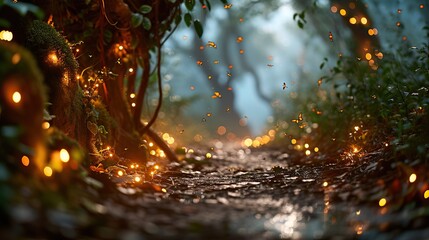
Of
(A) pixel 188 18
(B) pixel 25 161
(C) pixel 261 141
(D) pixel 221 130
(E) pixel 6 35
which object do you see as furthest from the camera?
(D) pixel 221 130

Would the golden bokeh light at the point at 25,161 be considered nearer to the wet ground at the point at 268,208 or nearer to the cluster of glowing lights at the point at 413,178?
the wet ground at the point at 268,208

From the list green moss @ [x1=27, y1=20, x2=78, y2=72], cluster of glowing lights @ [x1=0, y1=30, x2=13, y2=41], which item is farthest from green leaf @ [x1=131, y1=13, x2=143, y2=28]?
cluster of glowing lights @ [x1=0, y1=30, x2=13, y2=41]

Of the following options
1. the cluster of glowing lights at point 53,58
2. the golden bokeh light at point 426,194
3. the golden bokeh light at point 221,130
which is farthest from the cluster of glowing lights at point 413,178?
the golden bokeh light at point 221,130

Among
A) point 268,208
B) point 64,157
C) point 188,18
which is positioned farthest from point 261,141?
point 64,157

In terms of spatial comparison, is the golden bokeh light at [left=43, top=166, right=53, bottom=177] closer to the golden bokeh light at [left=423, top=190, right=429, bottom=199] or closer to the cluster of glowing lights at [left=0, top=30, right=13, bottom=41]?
the cluster of glowing lights at [left=0, top=30, right=13, bottom=41]

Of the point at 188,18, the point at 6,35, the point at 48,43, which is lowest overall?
the point at 6,35

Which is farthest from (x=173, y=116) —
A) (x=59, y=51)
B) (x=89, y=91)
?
(x=59, y=51)

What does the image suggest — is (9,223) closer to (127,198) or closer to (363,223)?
(127,198)

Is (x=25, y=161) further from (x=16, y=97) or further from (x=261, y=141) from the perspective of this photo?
(x=261, y=141)

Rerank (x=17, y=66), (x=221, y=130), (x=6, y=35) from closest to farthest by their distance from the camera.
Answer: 1. (x=17, y=66)
2. (x=6, y=35)
3. (x=221, y=130)
